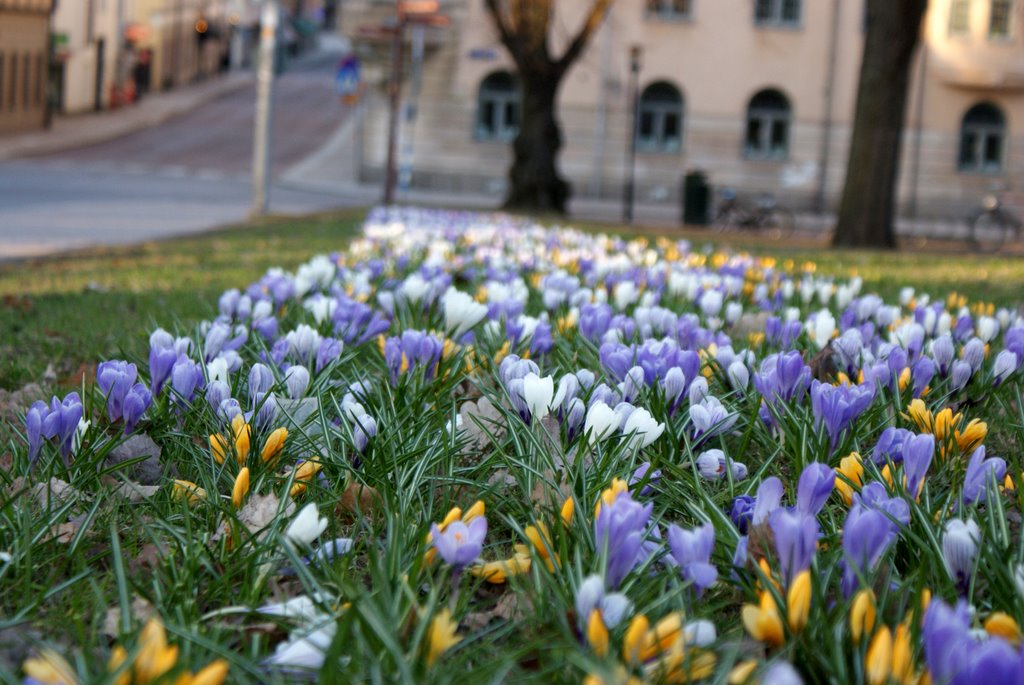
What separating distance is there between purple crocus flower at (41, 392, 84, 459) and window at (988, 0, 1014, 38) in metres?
41.0

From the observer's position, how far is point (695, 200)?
106 feet

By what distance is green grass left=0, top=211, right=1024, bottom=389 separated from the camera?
17.3 ft

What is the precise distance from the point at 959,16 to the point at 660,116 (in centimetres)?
866

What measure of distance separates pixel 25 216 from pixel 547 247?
12.8 m

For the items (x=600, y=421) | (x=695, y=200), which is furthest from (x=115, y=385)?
(x=695, y=200)

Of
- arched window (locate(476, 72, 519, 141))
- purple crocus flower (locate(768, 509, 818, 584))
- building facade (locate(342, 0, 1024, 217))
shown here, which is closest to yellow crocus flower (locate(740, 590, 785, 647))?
purple crocus flower (locate(768, 509, 818, 584))

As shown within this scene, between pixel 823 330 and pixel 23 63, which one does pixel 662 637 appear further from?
pixel 23 63

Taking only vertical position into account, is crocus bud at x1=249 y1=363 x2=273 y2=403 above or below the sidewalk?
below

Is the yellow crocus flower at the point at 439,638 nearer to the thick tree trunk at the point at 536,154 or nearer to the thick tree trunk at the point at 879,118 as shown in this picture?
the thick tree trunk at the point at 879,118

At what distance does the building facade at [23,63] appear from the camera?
4672 cm

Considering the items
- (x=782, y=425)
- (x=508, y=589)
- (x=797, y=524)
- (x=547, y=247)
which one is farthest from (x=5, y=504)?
(x=547, y=247)

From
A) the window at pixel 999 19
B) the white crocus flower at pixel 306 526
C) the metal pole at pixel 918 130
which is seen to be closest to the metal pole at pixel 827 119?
the metal pole at pixel 918 130

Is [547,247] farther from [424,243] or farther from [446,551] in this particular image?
[446,551]

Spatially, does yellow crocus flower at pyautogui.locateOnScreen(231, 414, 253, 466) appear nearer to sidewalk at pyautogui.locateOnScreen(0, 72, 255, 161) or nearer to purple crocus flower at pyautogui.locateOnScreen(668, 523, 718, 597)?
purple crocus flower at pyautogui.locateOnScreen(668, 523, 718, 597)
